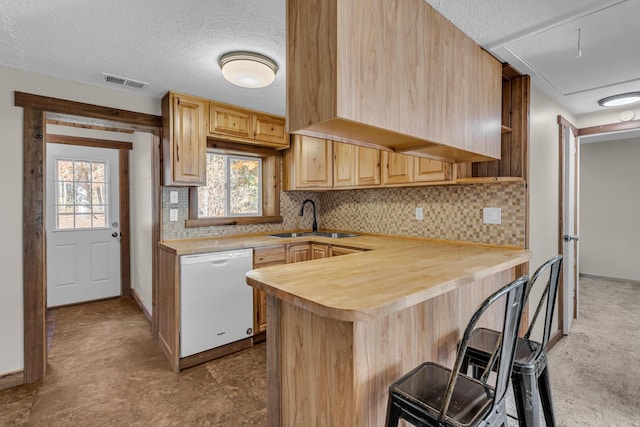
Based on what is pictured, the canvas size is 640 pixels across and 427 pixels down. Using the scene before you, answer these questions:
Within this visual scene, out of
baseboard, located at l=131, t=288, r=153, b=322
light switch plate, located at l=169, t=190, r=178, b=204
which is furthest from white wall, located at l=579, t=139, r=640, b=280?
baseboard, located at l=131, t=288, r=153, b=322

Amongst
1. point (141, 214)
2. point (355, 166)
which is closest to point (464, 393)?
point (355, 166)

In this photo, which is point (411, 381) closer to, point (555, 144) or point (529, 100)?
point (529, 100)

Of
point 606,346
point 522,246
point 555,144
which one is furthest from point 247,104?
point 606,346

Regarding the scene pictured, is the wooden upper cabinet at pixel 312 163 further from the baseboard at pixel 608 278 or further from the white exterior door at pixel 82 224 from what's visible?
the baseboard at pixel 608 278

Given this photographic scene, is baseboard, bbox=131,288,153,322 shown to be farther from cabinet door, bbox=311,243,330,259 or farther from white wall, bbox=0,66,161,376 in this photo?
cabinet door, bbox=311,243,330,259

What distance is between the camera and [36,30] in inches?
69.9

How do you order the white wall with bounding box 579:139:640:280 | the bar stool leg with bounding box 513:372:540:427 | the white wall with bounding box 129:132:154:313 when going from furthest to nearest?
1. the white wall with bounding box 579:139:640:280
2. the white wall with bounding box 129:132:154:313
3. the bar stool leg with bounding box 513:372:540:427

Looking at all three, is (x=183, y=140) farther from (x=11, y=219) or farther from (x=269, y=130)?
(x=11, y=219)

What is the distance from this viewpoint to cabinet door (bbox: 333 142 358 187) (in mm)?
3250

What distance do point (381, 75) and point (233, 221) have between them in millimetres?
2582

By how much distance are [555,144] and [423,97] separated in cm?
217

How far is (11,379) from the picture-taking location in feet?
7.41

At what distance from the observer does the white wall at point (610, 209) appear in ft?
15.9

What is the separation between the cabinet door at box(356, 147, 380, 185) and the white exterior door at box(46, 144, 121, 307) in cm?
335
